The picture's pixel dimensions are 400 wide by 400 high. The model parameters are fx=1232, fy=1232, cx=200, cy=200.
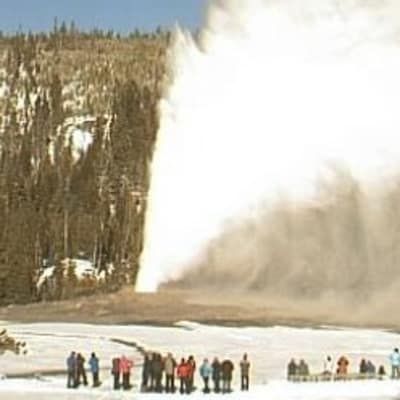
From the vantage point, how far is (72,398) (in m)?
25.9

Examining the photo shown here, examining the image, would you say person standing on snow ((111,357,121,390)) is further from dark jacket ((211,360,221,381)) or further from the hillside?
the hillside

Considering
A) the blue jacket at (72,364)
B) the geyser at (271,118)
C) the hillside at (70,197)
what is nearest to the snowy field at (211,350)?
the blue jacket at (72,364)

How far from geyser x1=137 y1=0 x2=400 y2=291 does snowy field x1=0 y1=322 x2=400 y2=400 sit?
58.1 feet

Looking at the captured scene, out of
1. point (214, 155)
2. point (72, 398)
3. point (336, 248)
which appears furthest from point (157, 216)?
point (72, 398)

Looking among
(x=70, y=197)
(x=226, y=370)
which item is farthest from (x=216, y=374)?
(x=70, y=197)

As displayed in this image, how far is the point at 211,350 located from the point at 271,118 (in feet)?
98.3

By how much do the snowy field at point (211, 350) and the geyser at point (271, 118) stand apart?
17.7 m

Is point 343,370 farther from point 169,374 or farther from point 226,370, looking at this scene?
point 169,374

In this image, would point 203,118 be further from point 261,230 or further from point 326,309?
point 326,309

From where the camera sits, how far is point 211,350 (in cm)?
3556

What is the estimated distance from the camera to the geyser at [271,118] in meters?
60.7

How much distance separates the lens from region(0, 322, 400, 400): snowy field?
2695 cm

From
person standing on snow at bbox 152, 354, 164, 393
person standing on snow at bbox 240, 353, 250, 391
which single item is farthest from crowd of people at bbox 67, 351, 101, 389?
person standing on snow at bbox 240, 353, 250, 391

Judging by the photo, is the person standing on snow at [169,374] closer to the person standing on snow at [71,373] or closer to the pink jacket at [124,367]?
the pink jacket at [124,367]
